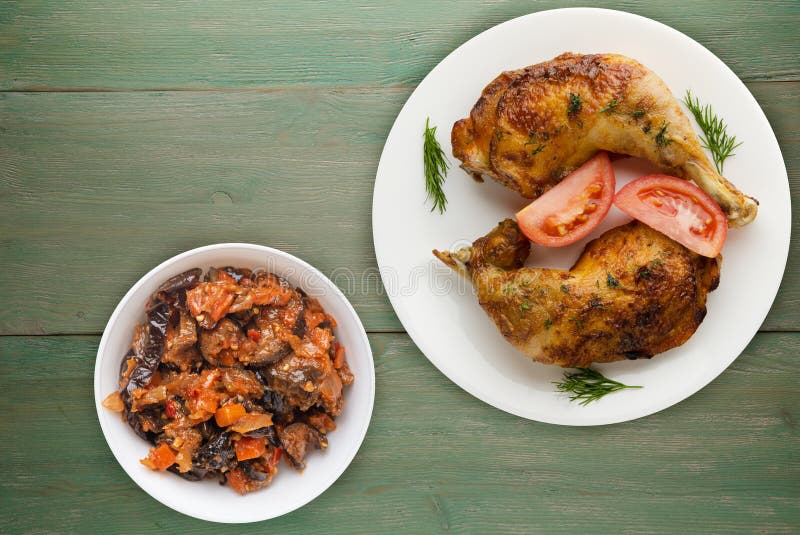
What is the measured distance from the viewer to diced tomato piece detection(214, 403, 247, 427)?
230 centimetres

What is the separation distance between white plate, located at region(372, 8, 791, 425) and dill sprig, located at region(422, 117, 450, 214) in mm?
30

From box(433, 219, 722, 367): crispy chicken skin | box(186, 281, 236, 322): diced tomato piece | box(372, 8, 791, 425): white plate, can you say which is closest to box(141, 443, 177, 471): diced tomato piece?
box(186, 281, 236, 322): diced tomato piece

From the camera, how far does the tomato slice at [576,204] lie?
7.70 ft

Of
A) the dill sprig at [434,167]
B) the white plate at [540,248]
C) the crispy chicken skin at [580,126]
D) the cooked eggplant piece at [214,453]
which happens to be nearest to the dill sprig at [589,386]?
the white plate at [540,248]

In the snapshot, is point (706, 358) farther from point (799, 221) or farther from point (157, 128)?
point (157, 128)

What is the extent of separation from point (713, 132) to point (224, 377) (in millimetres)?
2060

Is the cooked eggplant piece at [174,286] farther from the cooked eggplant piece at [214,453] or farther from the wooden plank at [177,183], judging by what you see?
the cooked eggplant piece at [214,453]

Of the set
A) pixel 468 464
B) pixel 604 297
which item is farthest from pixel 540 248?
pixel 468 464

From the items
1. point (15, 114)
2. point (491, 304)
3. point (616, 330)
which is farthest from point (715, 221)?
point (15, 114)

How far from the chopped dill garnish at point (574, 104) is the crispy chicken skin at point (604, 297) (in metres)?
0.47

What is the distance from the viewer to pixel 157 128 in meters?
2.72

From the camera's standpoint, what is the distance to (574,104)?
2.22 meters

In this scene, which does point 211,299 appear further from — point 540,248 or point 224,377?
point 540,248

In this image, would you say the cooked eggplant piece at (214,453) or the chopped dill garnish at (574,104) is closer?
the chopped dill garnish at (574,104)
